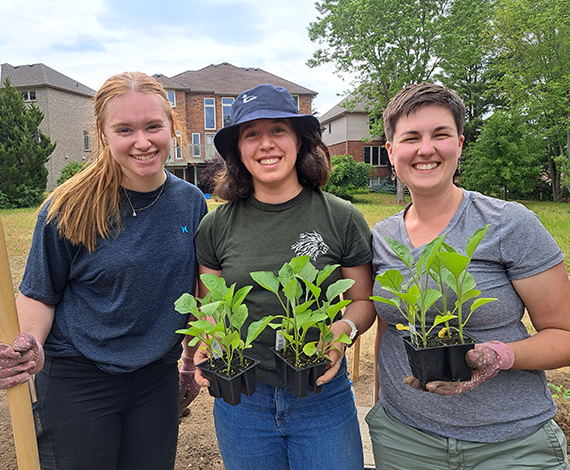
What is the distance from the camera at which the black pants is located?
→ 1665mm

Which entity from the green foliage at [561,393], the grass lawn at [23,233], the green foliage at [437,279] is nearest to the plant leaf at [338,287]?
the green foliage at [437,279]

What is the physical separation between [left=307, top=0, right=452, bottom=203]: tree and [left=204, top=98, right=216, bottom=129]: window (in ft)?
26.7

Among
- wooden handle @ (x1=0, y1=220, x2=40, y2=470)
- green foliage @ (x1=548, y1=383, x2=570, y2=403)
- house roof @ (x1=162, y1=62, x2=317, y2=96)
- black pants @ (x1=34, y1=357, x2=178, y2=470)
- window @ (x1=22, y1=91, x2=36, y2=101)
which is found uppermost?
house roof @ (x1=162, y1=62, x2=317, y2=96)

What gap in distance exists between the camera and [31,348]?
1.41 m

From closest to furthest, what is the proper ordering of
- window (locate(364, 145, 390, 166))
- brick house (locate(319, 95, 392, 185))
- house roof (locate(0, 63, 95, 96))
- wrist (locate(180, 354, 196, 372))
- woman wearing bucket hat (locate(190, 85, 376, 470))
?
1. woman wearing bucket hat (locate(190, 85, 376, 470))
2. wrist (locate(180, 354, 196, 372))
3. house roof (locate(0, 63, 95, 96))
4. brick house (locate(319, 95, 392, 185))
5. window (locate(364, 145, 390, 166))

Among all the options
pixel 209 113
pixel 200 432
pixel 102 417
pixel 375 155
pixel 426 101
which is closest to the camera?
pixel 426 101

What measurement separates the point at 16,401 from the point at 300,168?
1.35 metres

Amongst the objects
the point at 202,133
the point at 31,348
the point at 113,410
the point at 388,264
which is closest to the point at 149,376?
the point at 113,410

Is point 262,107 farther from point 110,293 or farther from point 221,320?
point 110,293

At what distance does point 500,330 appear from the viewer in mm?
1392

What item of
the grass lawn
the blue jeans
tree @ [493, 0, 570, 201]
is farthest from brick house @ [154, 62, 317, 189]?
the blue jeans

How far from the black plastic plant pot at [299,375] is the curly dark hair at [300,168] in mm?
702

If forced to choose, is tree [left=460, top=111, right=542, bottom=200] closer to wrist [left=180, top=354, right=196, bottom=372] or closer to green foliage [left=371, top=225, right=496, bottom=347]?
wrist [left=180, top=354, right=196, bottom=372]

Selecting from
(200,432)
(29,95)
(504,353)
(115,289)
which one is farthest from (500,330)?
(29,95)
